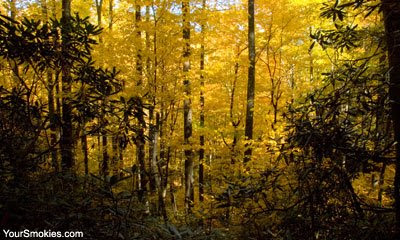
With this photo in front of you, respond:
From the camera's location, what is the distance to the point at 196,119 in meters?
16.9

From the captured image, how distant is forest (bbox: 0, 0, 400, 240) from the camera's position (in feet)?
7.76

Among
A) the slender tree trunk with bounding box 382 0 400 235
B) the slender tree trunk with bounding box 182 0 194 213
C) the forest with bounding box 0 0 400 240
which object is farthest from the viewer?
the slender tree trunk with bounding box 182 0 194 213

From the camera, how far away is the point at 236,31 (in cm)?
1131

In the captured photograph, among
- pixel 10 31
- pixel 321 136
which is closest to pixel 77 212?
pixel 10 31

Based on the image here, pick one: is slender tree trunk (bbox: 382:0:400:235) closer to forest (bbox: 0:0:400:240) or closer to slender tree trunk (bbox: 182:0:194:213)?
forest (bbox: 0:0:400:240)

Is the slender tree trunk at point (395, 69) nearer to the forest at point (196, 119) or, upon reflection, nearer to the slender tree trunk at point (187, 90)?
the forest at point (196, 119)

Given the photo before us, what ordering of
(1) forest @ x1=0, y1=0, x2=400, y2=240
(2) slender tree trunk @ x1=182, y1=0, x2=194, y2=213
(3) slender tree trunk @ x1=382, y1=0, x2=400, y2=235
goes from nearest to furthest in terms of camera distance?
(3) slender tree trunk @ x1=382, y1=0, x2=400, y2=235 → (1) forest @ x1=0, y1=0, x2=400, y2=240 → (2) slender tree trunk @ x1=182, y1=0, x2=194, y2=213

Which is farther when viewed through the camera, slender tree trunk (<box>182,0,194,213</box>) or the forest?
slender tree trunk (<box>182,0,194,213</box>)

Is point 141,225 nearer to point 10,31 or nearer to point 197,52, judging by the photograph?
point 10,31

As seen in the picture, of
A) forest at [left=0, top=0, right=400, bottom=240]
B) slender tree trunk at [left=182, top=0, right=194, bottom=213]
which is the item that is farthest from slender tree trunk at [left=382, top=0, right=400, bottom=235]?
slender tree trunk at [left=182, top=0, right=194, bottom=213]

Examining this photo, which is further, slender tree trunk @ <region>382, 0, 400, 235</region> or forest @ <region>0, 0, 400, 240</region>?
forest @ <region>0, 0, 400, 240</region>

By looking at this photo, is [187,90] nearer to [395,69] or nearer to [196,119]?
[395,69]

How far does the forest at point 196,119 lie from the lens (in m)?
2.37

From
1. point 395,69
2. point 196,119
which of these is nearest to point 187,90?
point 395,69
